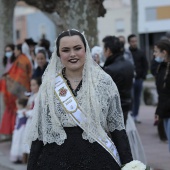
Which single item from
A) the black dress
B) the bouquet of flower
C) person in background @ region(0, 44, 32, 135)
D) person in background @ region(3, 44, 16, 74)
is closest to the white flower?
the bouquet of flower

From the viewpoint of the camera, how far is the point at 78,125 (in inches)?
147

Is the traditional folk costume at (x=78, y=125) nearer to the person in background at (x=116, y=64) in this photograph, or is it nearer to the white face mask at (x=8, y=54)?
the person in background at (x=116, y=64)

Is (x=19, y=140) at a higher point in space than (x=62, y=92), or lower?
lower

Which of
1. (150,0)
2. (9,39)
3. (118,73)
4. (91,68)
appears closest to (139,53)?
(9,39)

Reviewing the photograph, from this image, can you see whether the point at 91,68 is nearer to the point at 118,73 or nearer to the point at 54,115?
the point at 54,115

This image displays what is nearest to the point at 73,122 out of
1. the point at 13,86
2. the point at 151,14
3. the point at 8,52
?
the point at 13,86

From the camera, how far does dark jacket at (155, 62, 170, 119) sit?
277 inches

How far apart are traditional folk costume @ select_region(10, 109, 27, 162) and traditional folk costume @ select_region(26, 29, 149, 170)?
4.65 m

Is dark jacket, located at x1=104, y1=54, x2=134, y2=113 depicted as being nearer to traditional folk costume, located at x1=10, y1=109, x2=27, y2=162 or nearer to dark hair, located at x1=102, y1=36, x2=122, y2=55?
dark hair, located at x1=102, y1=36, x2=122, y2=55

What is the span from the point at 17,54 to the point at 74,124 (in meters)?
6.61

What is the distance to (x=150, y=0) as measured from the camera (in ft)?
166

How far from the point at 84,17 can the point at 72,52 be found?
4660 mm

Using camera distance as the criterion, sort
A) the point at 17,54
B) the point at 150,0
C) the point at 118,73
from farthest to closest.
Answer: the point at 150,0
the point at 17,54
the point at 118,73

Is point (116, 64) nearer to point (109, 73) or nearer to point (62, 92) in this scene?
point (109, 73)
